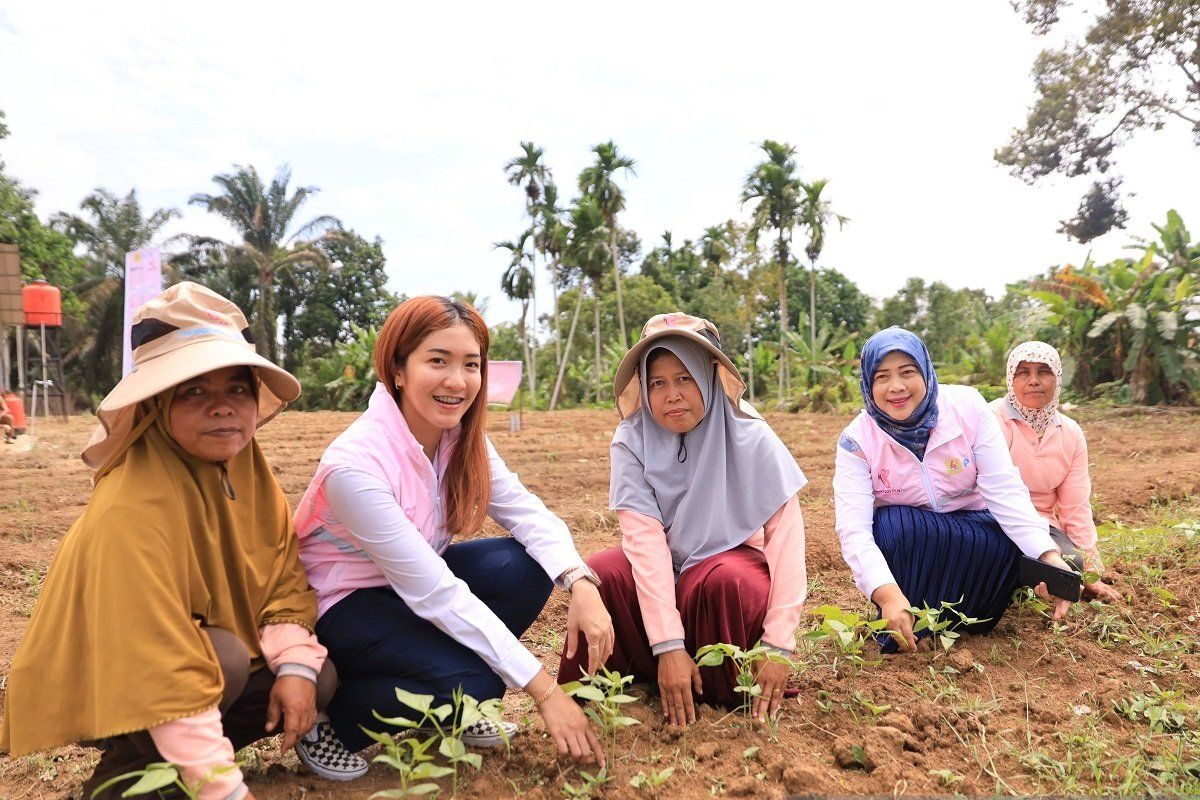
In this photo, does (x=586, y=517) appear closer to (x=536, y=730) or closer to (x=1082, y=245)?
(x=536, y=730)

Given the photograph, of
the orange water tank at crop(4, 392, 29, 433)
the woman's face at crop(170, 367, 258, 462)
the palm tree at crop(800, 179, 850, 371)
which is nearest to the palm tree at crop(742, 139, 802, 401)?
the palm tree at crop(800, 179, 850, 371)

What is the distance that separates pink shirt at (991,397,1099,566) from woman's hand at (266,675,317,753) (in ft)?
8.05

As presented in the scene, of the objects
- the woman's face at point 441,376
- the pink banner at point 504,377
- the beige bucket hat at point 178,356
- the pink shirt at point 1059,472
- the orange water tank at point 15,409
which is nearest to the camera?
the beige bucket hat at point 178,356

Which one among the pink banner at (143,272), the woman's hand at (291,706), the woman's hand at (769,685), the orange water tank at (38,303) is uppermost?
the orange water tank at (38,303)

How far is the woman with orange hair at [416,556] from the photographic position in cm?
179

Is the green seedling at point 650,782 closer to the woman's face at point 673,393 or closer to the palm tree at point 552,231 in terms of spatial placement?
the woman's face at point 673,393

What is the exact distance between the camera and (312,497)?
1936 millimetres

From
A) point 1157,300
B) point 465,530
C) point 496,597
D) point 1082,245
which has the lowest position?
point 496,597

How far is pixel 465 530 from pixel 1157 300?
10.3 m

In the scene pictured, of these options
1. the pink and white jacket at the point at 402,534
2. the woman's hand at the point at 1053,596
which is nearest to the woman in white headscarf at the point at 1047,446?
the woman's hand at the point at 1053,596

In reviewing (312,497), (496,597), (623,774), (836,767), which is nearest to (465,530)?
(496,597)

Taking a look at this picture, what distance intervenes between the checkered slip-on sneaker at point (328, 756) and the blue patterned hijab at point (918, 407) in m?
1.66

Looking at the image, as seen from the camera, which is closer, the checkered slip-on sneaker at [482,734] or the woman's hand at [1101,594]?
the checkered slip-on sneaker at [482,734]

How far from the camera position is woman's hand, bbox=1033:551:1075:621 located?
2451 mm
